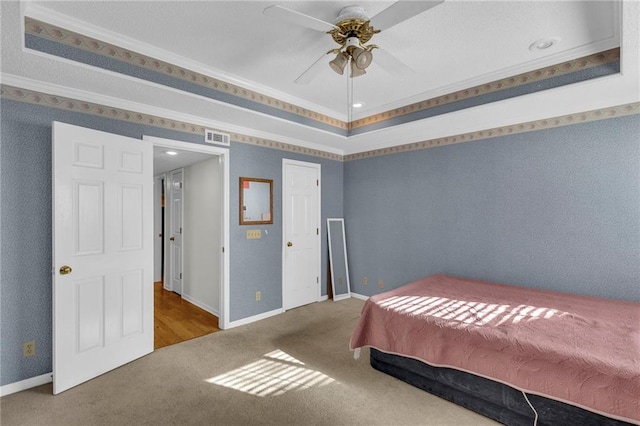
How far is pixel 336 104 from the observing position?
3906 millimetres

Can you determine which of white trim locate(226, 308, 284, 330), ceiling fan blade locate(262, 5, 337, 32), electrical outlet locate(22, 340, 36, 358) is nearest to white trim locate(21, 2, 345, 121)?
ceiling fan blade locate(262, 5, 337, 32)

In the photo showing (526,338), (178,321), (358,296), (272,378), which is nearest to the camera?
(526,338)

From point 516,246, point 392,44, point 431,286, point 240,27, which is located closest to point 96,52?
point 240,27

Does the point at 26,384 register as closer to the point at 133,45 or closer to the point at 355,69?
the point at 133,45

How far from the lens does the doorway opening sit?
369cm

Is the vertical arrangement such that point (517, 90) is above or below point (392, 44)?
below

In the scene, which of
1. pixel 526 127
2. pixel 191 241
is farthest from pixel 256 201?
pixel 526 127

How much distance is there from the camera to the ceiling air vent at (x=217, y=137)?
3523 mm

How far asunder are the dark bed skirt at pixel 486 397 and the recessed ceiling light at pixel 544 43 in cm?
262

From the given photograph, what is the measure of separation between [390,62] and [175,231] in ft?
14.8

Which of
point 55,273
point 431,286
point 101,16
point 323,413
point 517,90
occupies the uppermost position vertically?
point 101,16

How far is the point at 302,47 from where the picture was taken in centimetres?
252

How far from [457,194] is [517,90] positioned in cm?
133

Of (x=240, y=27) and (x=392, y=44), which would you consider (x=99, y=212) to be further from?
(x=392, y=44)
